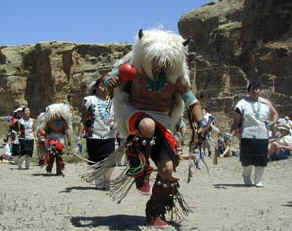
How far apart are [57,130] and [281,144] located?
5.44 m

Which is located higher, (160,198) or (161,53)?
(161,53)

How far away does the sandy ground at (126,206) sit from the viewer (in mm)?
5012

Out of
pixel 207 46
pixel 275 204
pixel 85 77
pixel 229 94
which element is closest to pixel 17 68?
pixel 85 77

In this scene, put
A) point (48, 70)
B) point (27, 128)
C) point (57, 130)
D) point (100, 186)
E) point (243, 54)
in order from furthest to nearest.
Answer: point (48, 70) < point (243, 54) < point (27, 128) < point (57, 130) < point (100, 186)

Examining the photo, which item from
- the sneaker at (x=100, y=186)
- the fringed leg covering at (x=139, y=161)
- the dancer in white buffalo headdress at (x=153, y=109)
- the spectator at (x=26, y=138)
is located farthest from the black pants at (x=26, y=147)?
the fringed leg covering at (x=139, y=161)

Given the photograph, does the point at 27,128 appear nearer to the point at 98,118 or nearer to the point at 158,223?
the point at 98,118

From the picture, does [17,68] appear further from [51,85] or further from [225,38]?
[225,38]

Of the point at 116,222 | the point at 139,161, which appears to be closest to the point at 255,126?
the point at 116,222

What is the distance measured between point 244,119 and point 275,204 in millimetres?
2432

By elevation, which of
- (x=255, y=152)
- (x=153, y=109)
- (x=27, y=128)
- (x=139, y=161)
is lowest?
(x=255, y=152)

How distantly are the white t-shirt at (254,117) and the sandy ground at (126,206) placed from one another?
3.08ft

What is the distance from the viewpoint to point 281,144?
12188 millimetres

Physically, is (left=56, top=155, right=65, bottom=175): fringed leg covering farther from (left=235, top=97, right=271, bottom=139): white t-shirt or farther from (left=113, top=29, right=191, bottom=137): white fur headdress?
(left=113, top=29, right=191, bottom=137): white fur headdress

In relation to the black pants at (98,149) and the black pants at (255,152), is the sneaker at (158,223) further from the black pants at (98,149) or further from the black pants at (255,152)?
the black pants at (255,152)
